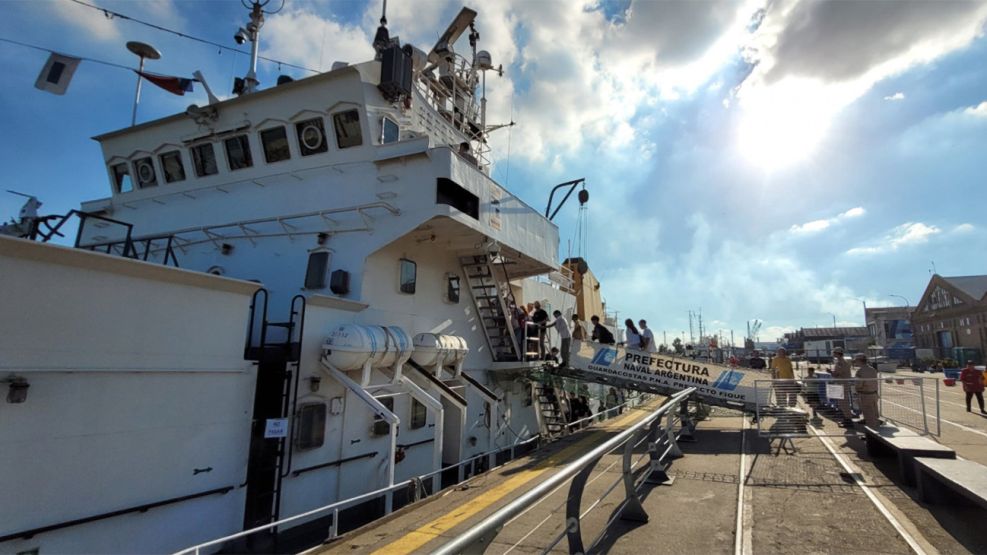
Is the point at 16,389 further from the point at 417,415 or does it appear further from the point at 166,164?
the point at 166,164

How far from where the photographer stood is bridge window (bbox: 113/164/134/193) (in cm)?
1261

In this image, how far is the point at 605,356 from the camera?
12.7 metres

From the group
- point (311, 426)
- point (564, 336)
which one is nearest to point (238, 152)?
point (311, 426)

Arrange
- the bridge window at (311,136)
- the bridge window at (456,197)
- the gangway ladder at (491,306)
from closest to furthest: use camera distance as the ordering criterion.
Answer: the bridge window at (456,197), the bridge window at (311,136), the gangway ladder at (491,306)

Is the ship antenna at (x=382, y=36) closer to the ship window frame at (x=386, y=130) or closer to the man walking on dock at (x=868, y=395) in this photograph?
the ship window frame at (x=386, y=130)

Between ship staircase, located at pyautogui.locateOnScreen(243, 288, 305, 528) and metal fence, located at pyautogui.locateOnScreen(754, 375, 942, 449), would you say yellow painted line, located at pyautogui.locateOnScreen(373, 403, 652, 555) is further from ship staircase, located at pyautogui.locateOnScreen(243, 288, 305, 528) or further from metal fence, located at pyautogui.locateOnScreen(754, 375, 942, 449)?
metal fence, located at pyautogui.locateOnScreen(754, 375, 942, 449)

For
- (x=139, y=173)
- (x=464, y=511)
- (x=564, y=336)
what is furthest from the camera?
(x=564, y=336)

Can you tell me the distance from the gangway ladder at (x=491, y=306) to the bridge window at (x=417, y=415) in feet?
10.3

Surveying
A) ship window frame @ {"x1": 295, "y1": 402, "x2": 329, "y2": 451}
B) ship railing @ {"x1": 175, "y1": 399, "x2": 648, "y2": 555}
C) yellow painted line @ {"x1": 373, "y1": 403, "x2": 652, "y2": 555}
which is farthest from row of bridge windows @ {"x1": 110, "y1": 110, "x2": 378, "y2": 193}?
yellow painted line @ {"x1": 373, "y1": 403, "x2": 652, "y2": 555}

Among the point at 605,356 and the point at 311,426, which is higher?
the point at 605,356

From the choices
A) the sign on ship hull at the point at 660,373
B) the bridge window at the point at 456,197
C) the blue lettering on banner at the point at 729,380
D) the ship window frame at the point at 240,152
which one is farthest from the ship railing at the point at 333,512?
the ship window frame at the point at 240,152

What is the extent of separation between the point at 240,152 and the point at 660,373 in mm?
11313

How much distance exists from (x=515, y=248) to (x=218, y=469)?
8286 millimetres

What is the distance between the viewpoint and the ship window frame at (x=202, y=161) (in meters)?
11.4
